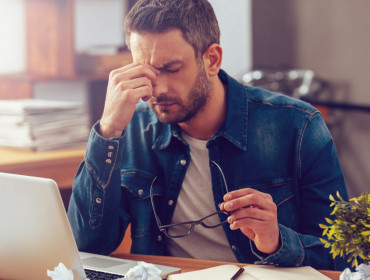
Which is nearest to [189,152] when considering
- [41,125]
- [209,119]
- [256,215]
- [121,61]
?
[209,119]

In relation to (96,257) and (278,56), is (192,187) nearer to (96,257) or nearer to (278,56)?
(96,257)

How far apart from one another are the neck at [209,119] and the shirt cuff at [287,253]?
0.43 m

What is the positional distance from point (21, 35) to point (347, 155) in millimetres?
2330

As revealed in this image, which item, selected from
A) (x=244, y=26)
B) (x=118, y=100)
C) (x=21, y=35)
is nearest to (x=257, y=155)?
(x=118, y=100)

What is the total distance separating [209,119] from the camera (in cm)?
175

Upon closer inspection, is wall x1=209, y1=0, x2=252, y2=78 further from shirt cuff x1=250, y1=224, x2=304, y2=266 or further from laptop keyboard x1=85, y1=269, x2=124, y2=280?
laptop keyboard x1=85, y1=269, x2=124, y2=280

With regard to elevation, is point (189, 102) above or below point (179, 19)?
below

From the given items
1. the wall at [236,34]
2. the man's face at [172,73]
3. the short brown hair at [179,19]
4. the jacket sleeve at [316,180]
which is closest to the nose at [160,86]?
the man's face at [172,73]

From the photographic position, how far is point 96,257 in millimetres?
1445

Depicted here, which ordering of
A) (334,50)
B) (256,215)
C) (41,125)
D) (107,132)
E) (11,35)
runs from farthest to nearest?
(334,50)
(11,35)
(41,125)
(107,132)
(256,215)

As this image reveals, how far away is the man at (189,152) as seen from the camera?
5.24 feet

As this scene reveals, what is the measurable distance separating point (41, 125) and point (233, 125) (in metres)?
0.99

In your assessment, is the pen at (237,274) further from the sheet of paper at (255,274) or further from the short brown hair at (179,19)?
the short brown hair at (179,19)

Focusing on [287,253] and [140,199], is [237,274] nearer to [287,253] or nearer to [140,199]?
[287,253]
